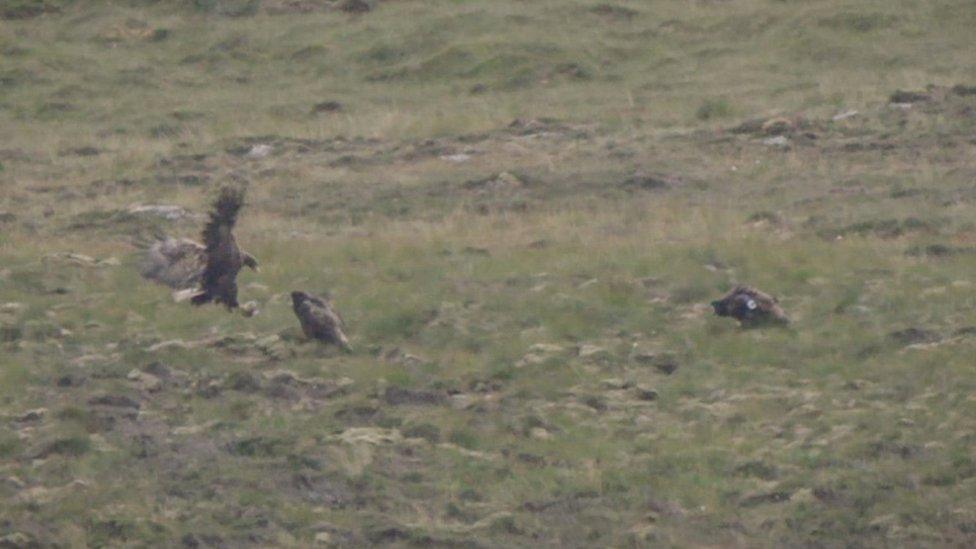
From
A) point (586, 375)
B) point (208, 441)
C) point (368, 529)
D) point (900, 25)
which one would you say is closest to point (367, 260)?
point (586, 375)

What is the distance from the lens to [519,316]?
42.3 ft

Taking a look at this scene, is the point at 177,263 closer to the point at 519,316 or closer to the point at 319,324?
the point at 319,324

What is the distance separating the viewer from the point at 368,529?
889 centimetres

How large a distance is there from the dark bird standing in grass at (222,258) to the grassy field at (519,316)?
28 centimetres

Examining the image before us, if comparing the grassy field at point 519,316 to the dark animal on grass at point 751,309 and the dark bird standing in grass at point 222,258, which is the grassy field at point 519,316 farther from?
the dark bird standing in grass at point 222,258

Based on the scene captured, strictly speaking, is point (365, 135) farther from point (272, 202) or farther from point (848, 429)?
point (848, 429)

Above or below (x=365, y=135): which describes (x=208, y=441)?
above

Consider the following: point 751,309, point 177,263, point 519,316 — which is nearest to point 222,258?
point 177,263

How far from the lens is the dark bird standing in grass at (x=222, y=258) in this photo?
13734mm

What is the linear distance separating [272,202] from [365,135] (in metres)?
4.63

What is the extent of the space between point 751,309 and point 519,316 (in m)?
1.60

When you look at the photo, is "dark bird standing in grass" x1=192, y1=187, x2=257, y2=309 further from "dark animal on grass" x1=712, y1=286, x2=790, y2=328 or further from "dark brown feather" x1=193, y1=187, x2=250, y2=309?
"dark animal on grass" x1=712, y1=286, x2=790, y2=328

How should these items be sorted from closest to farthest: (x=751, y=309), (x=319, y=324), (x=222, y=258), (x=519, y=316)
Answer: (x=319, y=324), (x=751, y=309), (x=519, y=316), (x=222, y=258)

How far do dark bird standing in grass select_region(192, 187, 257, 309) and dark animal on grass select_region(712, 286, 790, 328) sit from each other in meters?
3.61
